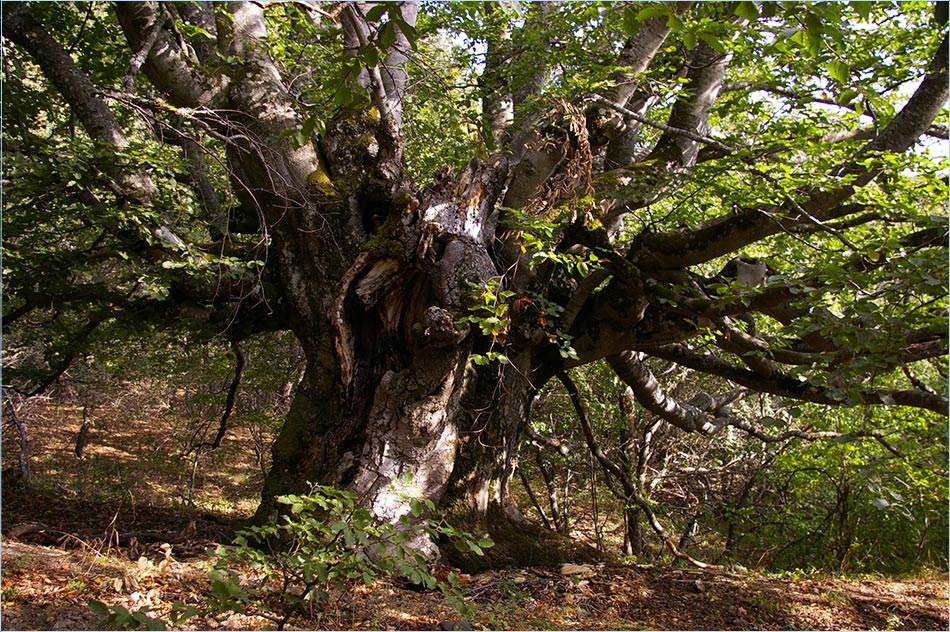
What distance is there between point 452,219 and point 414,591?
2.38 m

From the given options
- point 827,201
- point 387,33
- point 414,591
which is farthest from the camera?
point 827,201

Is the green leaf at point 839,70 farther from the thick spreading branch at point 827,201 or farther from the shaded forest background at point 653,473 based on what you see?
the shaded forest background at point 653,473

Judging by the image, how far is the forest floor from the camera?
317cm

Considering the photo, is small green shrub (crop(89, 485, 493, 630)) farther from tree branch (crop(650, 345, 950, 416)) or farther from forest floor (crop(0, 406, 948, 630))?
tree branch (crop(650, 345, 950, 416))

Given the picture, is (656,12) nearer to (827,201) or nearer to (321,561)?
(321,561)

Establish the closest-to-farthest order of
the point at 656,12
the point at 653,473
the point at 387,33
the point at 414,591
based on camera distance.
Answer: the point at 656,12 → the point at 387,33 → the point at 414,591 → the point at 653,473

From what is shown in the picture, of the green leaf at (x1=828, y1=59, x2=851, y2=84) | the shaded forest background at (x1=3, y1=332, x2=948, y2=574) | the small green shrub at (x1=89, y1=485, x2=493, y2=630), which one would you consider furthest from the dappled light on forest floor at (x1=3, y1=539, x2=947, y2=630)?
the green leaf at (x1=828, y1=59, x2=851, y2=84)

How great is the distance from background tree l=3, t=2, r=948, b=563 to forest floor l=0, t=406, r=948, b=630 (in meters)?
0.61

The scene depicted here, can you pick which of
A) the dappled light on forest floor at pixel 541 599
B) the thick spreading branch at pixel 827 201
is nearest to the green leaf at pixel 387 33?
the dappled light on forest floor at pixel 541 599

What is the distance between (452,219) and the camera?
4.34 meters

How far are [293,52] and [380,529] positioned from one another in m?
4.93

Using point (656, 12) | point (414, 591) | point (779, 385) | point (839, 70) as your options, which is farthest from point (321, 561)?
point (779, 385)

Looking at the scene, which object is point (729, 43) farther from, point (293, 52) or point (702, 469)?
point (702, 469)

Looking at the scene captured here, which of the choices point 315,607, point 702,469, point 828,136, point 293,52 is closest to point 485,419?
point 315,607
